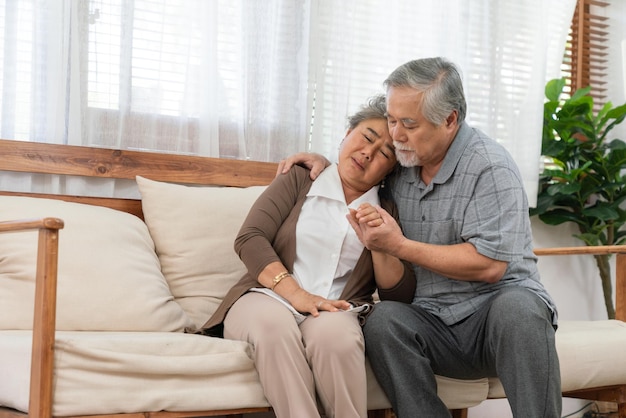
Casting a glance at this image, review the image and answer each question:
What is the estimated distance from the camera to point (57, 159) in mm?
2508

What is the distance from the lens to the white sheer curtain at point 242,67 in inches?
99.9

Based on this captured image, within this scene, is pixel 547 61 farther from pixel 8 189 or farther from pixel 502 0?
pixel 8 189

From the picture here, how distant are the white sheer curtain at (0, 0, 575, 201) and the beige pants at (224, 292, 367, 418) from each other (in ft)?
3.32

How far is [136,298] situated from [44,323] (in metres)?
0.57

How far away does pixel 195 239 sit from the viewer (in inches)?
97.3

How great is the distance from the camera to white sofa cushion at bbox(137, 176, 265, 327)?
243cm

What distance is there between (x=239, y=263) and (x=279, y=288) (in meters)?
0.46

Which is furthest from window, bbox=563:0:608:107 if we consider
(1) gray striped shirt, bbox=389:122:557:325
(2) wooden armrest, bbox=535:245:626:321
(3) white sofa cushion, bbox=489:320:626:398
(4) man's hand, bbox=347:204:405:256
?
(4) man's hand, bbox=347:204:405:256

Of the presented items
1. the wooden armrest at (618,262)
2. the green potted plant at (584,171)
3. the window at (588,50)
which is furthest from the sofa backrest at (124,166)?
the window at (588,50)

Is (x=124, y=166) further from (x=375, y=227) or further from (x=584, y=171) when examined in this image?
(x=584, y=171)

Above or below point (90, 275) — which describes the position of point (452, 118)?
above

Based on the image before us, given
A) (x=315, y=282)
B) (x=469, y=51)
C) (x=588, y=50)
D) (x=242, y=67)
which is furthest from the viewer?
(x=588, y=50)

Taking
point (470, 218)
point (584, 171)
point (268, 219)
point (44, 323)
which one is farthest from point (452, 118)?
point (584, 171)

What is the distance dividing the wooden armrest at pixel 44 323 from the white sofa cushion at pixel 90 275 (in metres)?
0.46
